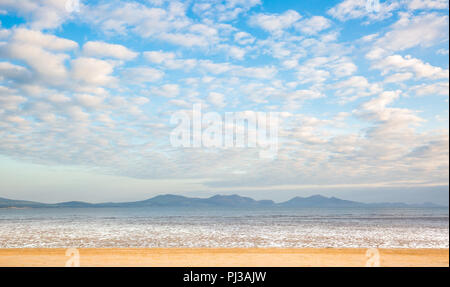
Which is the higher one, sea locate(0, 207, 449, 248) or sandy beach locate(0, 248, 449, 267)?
sandy beach locate(0, 248, 449, 267)

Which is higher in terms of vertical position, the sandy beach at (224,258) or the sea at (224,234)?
the sandy beach at (224,258)

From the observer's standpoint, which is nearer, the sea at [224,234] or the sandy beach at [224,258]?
the sandy beach at [224,258]

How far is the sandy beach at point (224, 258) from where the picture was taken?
11938 millimetres

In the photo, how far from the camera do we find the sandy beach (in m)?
11.9

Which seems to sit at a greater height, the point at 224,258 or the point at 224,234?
the point at 224,258

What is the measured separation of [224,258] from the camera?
12.8m

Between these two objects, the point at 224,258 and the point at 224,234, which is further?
the point at 224,234

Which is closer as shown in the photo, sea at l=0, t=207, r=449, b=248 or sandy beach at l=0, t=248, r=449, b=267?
sandy beach at l=0, t=248, r=449, b=267
